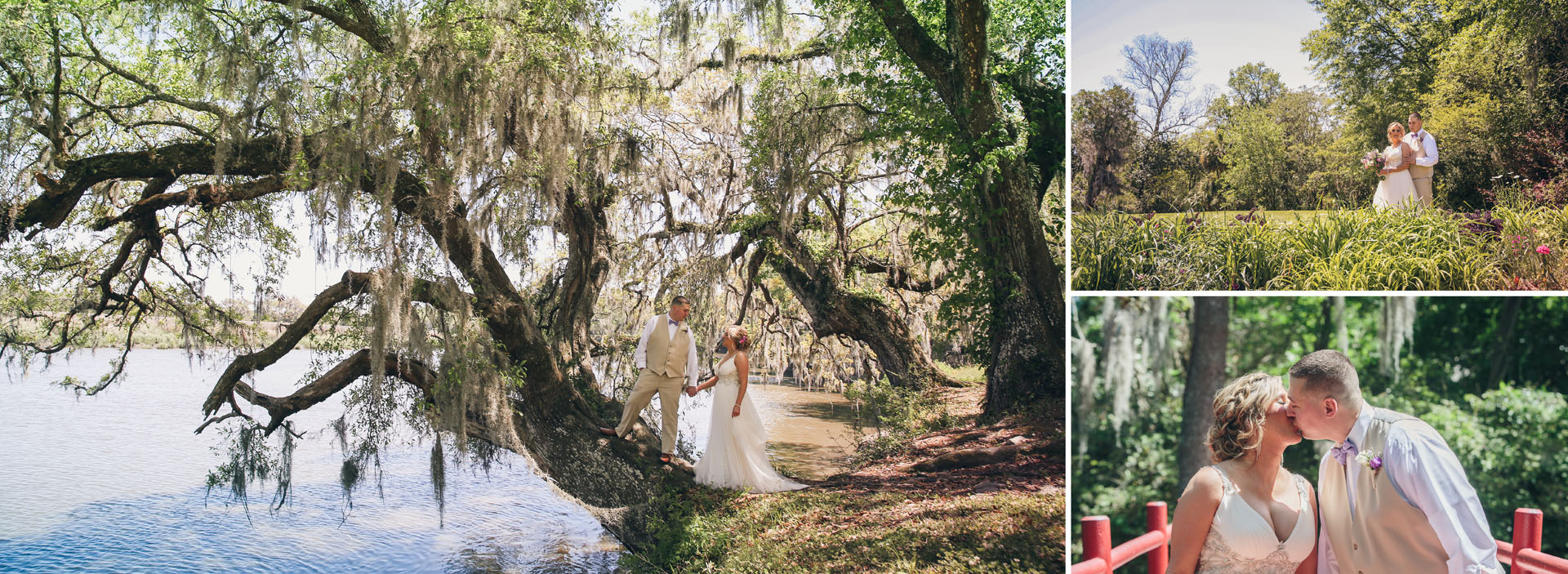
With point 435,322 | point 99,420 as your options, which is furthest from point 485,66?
point 99,420

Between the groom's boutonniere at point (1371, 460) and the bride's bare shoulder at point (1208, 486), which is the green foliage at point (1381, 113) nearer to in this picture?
the groom's boutonniere at point (1371, 460)

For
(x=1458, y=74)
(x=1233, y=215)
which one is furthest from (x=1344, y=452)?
(x=1458, y=74)

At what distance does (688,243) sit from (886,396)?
3.33 metres

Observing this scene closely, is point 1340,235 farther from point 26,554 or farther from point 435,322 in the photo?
point 26,554

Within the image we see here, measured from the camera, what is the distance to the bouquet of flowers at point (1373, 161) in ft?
20.6

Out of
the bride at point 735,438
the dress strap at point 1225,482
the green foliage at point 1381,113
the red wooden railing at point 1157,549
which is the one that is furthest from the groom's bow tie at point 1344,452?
the bride at point 735,438

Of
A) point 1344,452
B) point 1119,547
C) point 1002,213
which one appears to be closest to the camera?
point 1119,547

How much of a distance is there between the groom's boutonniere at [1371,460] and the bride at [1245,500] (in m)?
0.20

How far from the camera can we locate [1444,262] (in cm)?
566

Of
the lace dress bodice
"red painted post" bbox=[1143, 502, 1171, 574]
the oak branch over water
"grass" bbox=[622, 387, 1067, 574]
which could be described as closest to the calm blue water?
the oak branch over water

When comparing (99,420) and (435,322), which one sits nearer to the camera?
(435,322)

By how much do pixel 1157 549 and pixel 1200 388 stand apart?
6.10 feet

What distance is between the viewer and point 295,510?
1291 cm

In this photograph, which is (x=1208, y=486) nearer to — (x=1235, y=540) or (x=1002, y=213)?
(x=1235, y=540)
